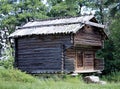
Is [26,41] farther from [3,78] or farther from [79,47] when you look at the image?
[3,78]

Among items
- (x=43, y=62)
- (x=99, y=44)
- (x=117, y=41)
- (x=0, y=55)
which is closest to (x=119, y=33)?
(x=117, y=41)

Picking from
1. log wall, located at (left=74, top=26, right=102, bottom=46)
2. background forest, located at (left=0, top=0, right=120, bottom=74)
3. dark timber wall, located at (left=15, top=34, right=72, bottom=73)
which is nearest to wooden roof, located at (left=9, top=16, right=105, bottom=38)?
dark timber wall, located at (left=15, top=34, right=72, bottom=73)

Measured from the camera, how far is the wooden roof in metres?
27.4

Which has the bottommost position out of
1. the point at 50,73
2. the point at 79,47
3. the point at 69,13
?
the point at 50,73

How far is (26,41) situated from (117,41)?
33.1 feet

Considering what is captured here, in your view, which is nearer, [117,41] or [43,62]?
[43,62]

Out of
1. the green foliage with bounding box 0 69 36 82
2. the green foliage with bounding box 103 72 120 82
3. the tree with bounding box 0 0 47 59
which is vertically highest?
the tree with bounding box 0 0 47 59

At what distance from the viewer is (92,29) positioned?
3069cm

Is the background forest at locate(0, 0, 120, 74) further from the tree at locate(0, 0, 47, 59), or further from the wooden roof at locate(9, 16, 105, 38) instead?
the wooden roof at locate(9, 16, 105, 38)

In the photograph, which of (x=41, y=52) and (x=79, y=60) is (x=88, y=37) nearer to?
(x=79, y=60)

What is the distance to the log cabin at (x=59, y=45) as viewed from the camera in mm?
27750

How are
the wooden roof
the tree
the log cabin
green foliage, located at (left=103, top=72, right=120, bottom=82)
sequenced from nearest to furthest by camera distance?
the wooden roof, the log cabin, green foliage, located at (left=103, top=72, right=120, bottom=82), the tree

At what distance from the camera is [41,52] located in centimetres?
2920

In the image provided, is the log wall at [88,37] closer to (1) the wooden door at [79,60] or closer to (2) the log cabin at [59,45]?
(2) the log cabin at [59,45]
